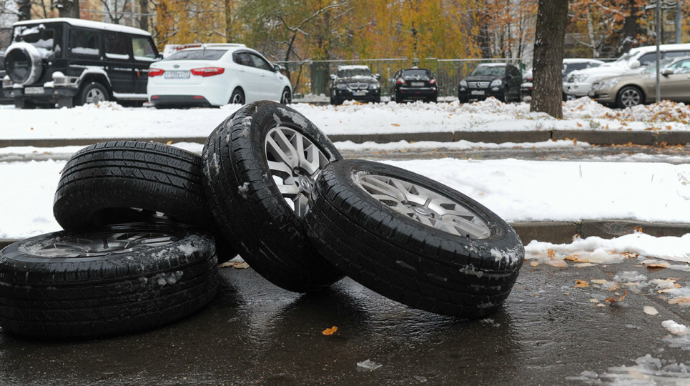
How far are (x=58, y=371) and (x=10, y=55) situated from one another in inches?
646

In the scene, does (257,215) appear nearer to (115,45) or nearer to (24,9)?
(115,45)

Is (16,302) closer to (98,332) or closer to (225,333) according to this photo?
(98,332)

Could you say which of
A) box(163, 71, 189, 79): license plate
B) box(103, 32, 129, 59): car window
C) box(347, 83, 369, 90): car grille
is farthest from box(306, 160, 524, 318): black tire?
box(347, 83, 369, 90): car grille

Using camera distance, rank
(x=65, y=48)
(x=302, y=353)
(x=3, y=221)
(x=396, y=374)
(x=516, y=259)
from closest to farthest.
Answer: (x=396, y=374)
(x=302, y=353)
(x=516, y=259)
(x=3, y=221)
(x=65, y=48)

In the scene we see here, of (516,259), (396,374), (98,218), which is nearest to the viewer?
(396,374)

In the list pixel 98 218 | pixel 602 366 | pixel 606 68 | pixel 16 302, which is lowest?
pixel 602 366

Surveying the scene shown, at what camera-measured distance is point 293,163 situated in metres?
4.29

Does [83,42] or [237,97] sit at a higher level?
[83,42]

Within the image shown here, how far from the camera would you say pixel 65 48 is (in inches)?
658

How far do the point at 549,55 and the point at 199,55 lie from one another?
8145 millimetres

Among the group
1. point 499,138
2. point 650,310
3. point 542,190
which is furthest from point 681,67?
point 650,310

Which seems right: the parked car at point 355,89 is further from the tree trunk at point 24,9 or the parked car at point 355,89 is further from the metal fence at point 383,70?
the tree trunk at point 24,9

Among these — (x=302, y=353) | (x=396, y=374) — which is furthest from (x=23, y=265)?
(x=396, y=374)

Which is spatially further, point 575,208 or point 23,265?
point 575,208
